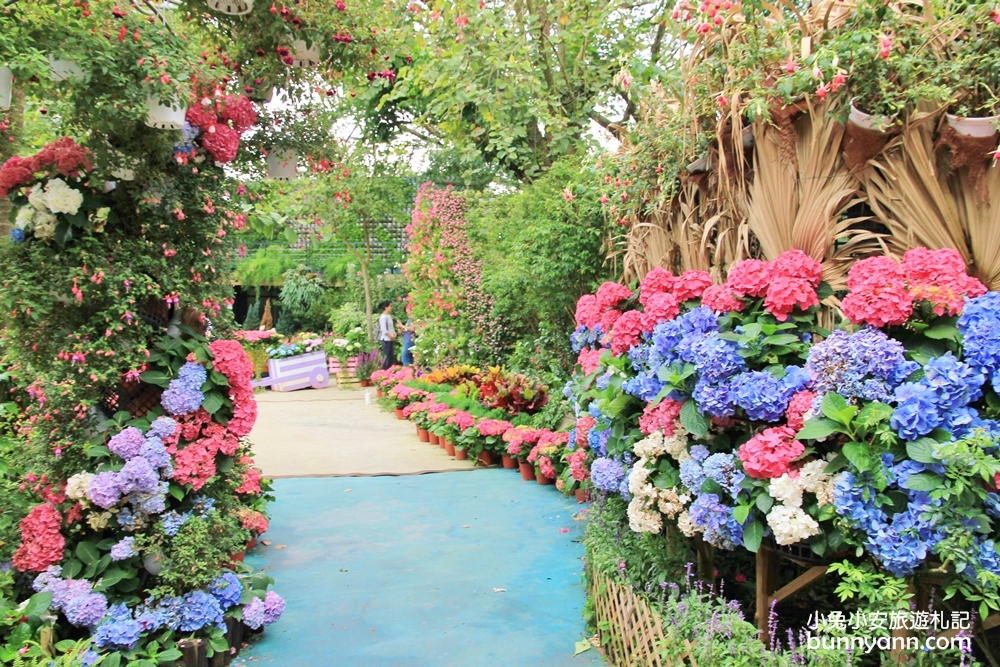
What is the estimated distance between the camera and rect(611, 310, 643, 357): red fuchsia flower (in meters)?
3.52

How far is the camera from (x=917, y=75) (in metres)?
2.63

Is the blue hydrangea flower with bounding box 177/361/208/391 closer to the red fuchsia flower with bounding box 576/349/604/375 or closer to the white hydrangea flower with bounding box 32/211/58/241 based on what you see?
the white hydrangea flower with bounding box 32/211/58/241

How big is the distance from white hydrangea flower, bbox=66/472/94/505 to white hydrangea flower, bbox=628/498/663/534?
7.35ft

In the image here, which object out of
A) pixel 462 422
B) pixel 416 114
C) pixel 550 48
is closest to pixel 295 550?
pixel 462 422

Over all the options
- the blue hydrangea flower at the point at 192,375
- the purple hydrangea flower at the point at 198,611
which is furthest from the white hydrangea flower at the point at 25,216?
the purple hydrangea flower at the point at 198,611

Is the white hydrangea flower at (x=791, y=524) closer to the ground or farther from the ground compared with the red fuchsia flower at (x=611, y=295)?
closer to the ground

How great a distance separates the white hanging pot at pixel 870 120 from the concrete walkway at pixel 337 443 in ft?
17.3

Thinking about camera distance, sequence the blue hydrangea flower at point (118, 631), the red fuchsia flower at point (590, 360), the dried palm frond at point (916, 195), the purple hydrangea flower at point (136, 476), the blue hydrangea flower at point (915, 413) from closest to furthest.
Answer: the blue hydrangea flower at point (915, 413)
the dried palm frond at point (916, 195)
the blue hydrangea flower at point (118, 631)
the purple hydrangea flower at point (136, 476)
the red fuchsia flower at point (590, 360)

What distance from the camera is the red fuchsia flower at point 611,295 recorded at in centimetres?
407

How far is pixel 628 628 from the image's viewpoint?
312 centimetres

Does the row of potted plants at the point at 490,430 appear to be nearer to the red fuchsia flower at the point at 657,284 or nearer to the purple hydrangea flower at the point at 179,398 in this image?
the red fuchsia flower at the point at 657,284

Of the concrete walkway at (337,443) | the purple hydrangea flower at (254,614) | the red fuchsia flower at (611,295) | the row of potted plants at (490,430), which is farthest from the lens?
the concrete walkway at (337,443)

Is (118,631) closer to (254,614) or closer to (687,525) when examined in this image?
(254,614)

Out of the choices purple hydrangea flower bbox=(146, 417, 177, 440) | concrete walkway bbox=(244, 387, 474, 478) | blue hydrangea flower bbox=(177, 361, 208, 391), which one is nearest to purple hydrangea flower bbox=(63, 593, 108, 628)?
purple hydrangea flower bbox=(146, 417, 177, 440)
